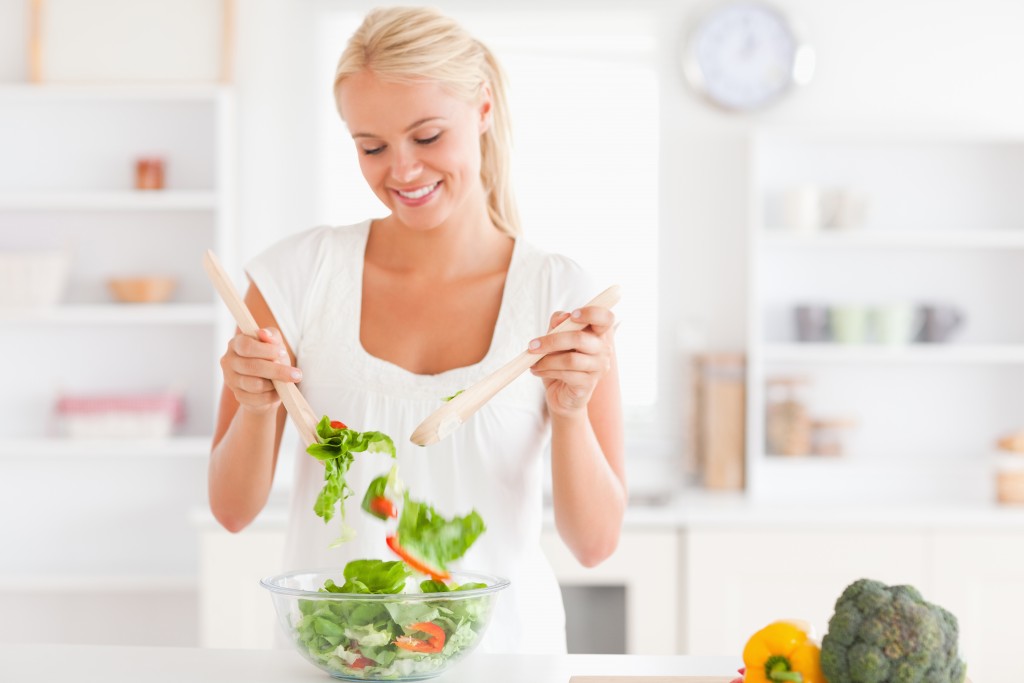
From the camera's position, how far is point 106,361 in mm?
3992

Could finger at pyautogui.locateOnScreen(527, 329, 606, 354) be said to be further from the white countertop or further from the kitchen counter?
the white countertop

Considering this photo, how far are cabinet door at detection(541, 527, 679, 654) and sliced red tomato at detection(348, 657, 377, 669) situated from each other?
2.06 meters

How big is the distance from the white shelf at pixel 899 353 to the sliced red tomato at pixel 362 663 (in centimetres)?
262

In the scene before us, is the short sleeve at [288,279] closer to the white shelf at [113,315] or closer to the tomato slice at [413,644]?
the tomato slice at [413,644]

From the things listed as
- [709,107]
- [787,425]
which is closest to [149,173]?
[709,107]

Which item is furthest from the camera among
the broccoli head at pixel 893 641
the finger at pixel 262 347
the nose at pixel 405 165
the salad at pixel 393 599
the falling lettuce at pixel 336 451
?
the nose at pixel 405 165

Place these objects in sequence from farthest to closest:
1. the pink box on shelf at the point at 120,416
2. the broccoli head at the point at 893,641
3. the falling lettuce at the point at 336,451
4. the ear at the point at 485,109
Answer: the pink box on shelf at the point at 120,416, the ear at the point at 485,109, the falling lettuce at the point at 336,451, the broccoli head at the point at 893,641

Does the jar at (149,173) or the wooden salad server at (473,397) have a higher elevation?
the jar at (149,173)

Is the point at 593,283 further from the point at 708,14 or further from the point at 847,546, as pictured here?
the point at 708,14

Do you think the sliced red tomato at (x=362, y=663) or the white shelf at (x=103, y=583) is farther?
the white shelf at (x=103, y=583)

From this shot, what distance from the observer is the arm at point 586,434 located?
4.93 ft

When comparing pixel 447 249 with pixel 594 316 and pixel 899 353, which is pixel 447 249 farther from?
pixel 899 353

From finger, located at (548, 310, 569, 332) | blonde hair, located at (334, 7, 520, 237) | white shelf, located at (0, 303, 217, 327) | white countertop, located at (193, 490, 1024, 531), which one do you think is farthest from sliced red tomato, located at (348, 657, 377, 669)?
white shelf, located at (0, 303, 217, 327)

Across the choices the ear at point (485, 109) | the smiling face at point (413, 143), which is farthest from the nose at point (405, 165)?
the ear at point (485, 109)
